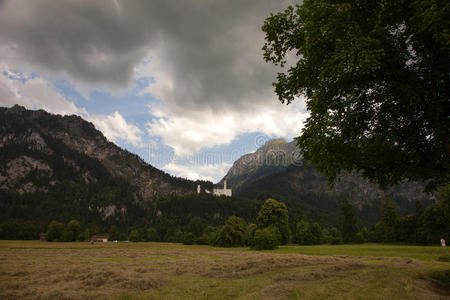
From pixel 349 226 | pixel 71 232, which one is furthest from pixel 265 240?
pixel 71 232

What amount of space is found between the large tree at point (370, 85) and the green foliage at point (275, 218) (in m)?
56.8

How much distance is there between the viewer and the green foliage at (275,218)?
69062 millimetres

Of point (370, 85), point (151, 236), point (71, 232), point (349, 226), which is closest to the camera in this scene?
point (370, 85)

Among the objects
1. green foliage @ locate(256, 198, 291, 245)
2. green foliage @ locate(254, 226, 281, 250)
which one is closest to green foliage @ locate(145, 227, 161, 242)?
green foliage @ locate(256, 198, 291, 245)

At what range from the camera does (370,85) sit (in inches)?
501

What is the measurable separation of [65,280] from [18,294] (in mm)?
4946

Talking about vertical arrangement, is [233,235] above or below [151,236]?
above

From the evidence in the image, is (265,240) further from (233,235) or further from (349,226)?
(349,226)

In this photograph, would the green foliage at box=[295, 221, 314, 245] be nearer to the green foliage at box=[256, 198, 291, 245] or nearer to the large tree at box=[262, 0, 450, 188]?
the green foliage at box=[256, 198, 291, 245]

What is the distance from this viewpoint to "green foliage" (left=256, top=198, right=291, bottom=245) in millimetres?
69062

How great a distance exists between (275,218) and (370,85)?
199 feet

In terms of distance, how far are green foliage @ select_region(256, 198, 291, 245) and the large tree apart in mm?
56806

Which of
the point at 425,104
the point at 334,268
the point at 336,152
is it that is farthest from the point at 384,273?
the point at 425,104

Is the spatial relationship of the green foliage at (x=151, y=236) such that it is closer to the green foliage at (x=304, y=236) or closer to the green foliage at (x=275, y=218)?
the green foliage at (x=304, y=236)
